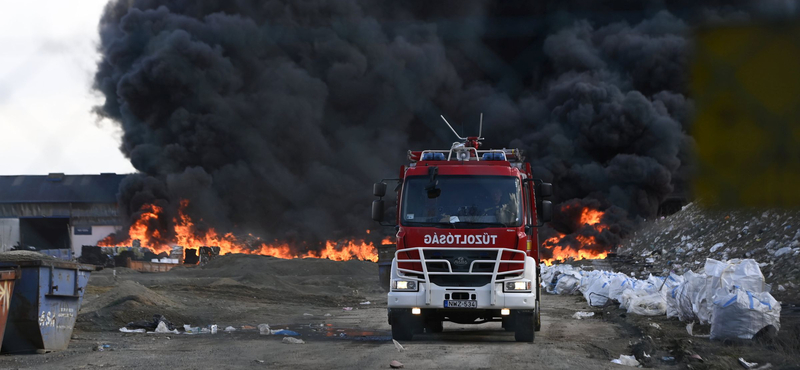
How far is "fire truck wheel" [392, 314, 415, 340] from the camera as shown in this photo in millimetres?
12227

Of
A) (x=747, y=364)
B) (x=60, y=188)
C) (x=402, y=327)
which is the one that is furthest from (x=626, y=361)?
(x=60, y=188)

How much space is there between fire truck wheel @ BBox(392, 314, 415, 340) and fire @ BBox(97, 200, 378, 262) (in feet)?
108

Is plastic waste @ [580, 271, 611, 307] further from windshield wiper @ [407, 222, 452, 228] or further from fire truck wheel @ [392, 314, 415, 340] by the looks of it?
windshield wiper @ [407, 222, 452, 228]

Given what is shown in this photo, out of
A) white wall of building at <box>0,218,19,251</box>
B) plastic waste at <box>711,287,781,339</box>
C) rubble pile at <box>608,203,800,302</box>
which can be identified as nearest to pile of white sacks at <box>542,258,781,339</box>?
plastic waste at <box>711,287,781,339</box>

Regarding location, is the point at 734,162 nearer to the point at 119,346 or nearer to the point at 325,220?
the point at 119,346

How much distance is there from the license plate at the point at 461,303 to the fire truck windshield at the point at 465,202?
3.73 ft

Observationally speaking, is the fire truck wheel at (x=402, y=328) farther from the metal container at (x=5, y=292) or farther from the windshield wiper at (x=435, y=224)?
the metal container at (x=5, y=292)

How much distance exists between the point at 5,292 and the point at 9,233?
1601 inches

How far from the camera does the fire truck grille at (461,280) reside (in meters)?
11.7

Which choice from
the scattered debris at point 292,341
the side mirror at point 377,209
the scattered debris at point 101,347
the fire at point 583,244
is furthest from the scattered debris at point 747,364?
the fire at point 583,244

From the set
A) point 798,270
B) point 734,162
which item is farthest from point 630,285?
point 734,162

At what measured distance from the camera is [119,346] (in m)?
11.6

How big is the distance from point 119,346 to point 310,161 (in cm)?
3912

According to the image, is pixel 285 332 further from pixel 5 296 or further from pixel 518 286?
pixel 5 296
